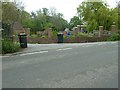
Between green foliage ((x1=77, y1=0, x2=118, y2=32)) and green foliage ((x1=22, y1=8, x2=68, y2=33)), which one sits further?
green foliage ((x1=22, y1=8, x2=68, y2=33))

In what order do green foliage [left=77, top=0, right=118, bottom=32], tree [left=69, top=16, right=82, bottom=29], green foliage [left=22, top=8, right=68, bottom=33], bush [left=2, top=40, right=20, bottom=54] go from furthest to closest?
tree [left=69, top=16, right=82, bottom=29] < green foliage [left=22, top=8, right=68, bottom=33] < green foliage [left=77, top=0, right=118, bottom=32] < bush [left=2, top=40, right=20, bottom=54]

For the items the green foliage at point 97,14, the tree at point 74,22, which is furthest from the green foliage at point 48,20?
the green foliage at point 97,14

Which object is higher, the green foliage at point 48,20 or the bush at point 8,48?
the green foliage at point 48,20

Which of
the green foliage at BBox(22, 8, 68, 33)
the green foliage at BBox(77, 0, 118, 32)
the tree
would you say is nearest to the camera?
the green foliage at BBox(77, 0, 118, 32)

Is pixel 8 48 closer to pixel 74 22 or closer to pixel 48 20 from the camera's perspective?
pixel 48 20

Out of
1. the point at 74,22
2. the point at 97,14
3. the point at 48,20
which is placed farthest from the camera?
the point at 74,22

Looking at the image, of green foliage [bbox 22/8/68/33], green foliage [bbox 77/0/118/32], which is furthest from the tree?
green foliage [bbox 77/0/118/32]

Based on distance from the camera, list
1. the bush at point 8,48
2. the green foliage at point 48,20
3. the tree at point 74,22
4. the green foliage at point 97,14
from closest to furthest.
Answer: the bush at point 8,48
the green foliage at point 97,14
the green foliage at point 48,20
the tree at point 74,22

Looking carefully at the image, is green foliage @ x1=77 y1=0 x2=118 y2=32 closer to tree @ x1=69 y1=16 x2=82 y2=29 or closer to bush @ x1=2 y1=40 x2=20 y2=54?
bush @ x1=2 y1=40 x2=20 y2=54

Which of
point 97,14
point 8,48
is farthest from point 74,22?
point 8,48

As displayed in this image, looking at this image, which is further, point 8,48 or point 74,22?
point 74,22

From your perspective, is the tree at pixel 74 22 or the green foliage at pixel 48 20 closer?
the green foliage at pixel 48 20

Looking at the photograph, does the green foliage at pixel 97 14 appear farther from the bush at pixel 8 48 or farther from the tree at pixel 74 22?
the tree at pixel 74 22

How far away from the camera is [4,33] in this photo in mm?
20984
